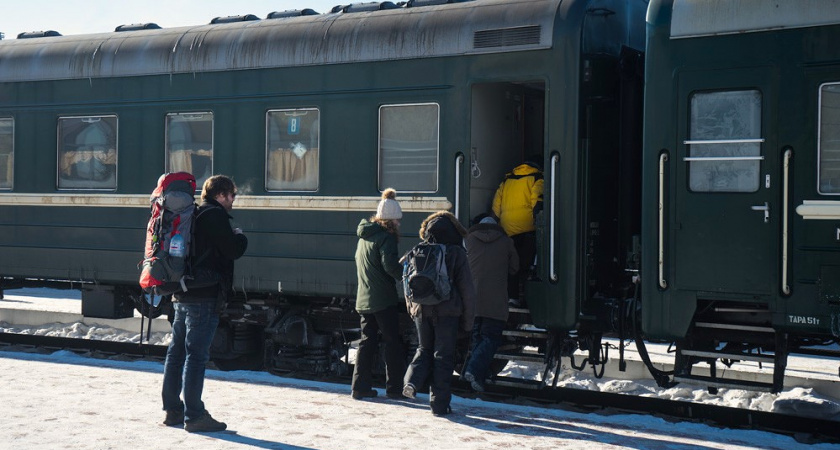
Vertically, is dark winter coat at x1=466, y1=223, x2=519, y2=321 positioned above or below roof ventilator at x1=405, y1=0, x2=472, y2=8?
below

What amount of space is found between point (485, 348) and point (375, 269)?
1.20 metres

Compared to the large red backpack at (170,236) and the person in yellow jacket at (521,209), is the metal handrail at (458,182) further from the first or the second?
the large red backpack at (170,236)

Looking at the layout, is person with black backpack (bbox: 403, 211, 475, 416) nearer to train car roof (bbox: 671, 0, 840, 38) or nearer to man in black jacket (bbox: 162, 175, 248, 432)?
man in black jacket (bbox: 162, 175, 248, 432)

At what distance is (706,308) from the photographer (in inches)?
360

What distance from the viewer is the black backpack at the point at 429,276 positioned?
8867mm

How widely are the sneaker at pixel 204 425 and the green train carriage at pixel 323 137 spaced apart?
293 centimetres

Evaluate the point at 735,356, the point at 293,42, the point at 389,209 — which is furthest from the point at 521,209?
the point at 293,42

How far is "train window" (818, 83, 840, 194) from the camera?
834 centimetres

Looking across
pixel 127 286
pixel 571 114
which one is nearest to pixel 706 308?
pixel 571 114

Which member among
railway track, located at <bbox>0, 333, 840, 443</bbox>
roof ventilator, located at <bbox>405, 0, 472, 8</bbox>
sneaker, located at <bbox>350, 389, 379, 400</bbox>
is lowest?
railway track, located at <bbox>0, 333, 840, 443</bbox>

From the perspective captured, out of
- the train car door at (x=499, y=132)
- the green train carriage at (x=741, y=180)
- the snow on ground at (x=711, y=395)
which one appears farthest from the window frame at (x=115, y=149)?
the green train carriage at (x=741, y=180)

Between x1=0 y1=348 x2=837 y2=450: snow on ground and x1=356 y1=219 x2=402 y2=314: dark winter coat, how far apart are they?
0.88 meters

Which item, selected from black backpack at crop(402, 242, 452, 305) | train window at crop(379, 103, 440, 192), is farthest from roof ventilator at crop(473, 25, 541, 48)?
black backpack at crop(402, 242, 452, 305)

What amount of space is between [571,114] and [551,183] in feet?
2.07
